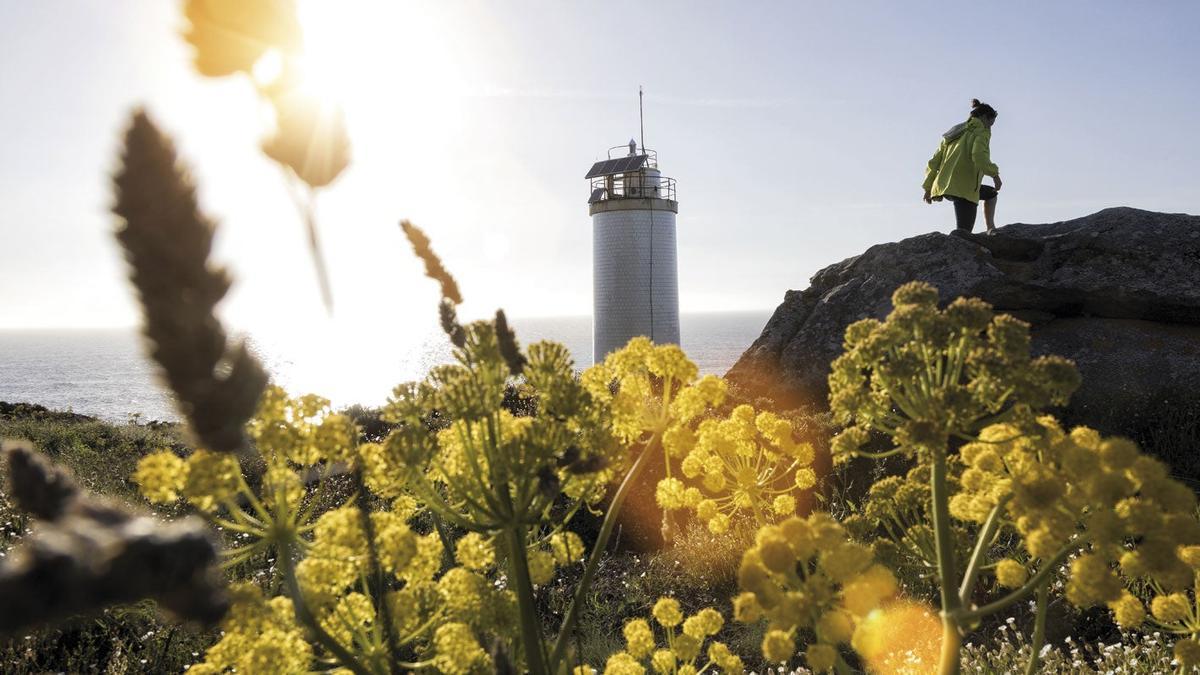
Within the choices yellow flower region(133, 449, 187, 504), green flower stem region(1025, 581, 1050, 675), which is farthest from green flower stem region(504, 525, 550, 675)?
green flower stem region(1025, 581, 1050, 675)

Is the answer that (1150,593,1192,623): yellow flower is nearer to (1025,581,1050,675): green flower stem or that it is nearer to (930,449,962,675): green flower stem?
(1025,581,1050,675): green flower stem

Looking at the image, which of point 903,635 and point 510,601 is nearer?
point 510,601

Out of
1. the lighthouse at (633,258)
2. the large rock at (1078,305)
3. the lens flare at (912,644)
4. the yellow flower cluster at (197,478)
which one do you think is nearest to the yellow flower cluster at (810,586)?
the yellow flower cluster at (197,478)

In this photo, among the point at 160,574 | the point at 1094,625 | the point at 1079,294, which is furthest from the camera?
the point at 1079,294

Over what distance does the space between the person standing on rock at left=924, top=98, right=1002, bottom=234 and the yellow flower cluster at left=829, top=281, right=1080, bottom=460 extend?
11540 mm

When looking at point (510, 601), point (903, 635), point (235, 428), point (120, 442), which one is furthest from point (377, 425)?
point (235, 428)

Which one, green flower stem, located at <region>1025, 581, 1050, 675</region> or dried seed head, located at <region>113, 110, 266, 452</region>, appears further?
green flower stem, located at <region>1025, 581, 1050, 675</region>

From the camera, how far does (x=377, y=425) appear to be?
504 inches

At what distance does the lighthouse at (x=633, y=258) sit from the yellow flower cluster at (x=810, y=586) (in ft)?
95.8

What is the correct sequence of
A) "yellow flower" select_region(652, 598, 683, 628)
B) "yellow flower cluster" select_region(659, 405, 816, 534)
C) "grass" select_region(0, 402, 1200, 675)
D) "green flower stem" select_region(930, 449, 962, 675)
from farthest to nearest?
1. "grass" select_region(0, 402, 1200, 675)
2. "yellow flower cluster" select_region(659, 405, 816, 534)
3. "yellow flower" select_region(652, 598, 683, 628)
4. "green flower stem" select_region(930, 449, 962, 675)

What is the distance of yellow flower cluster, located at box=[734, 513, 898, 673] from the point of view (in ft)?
4.71

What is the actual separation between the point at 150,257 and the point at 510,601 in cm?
131

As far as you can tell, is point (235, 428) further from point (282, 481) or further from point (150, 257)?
point (282, 481)

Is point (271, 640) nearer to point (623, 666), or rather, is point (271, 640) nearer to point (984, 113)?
point (623, 666)
